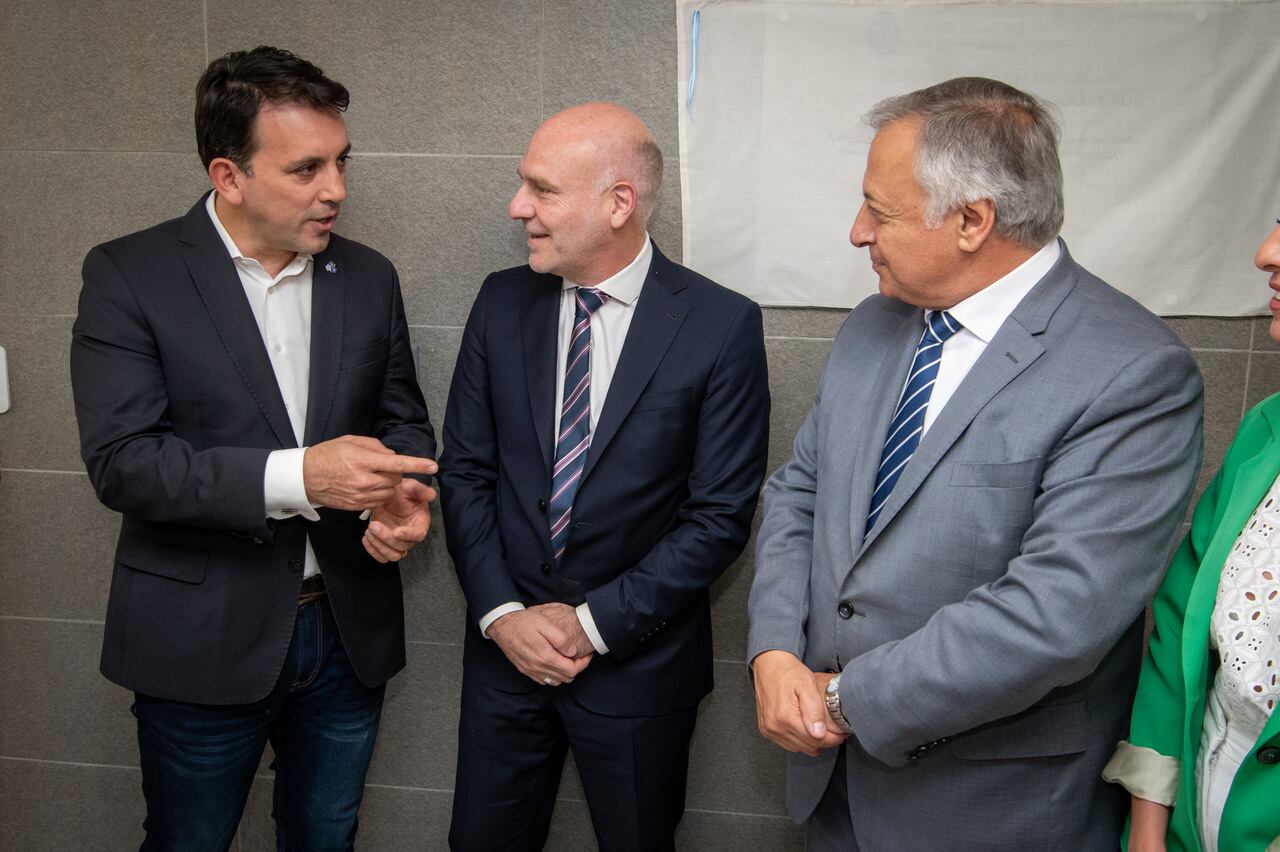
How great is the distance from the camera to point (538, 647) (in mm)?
1982

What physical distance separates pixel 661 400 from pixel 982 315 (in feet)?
2.14

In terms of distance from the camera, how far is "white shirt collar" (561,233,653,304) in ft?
6.85

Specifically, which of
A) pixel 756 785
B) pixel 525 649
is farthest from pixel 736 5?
pixel 756 785

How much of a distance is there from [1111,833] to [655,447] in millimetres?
1013

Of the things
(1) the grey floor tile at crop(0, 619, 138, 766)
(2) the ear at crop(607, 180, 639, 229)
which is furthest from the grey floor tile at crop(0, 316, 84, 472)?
(2) the ear at crop(607, 180, 639, 229)

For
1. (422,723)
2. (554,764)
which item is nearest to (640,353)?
(554,764)

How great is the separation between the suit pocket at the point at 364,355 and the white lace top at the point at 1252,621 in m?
1.54

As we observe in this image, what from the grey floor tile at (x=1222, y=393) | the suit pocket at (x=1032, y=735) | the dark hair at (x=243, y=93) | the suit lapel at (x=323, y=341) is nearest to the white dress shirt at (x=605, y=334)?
the suit lapel at (x=323, y=341)

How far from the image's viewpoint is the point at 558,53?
236 cm

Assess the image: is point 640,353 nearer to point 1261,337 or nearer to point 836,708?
point 836,708

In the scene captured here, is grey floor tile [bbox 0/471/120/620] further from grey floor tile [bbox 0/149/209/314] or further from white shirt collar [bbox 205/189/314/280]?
white shirt collar [bbox 205/189/314/280]

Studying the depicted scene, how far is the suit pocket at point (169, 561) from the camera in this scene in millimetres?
1917

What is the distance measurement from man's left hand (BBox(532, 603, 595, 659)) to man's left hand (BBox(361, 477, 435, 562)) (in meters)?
0.31

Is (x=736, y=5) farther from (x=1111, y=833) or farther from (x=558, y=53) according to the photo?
(x=1111, y=833)
